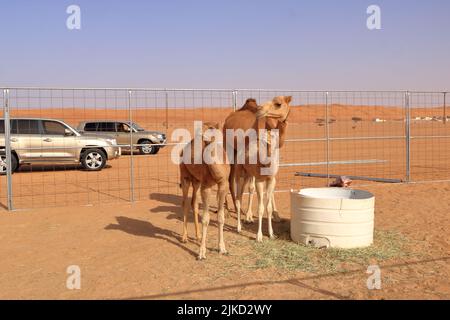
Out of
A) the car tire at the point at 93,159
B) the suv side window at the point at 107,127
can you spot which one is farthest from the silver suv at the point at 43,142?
the suv side window at the point at 107,127

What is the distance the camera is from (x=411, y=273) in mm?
6465

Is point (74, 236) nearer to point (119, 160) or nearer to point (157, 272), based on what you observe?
point (157, 272)

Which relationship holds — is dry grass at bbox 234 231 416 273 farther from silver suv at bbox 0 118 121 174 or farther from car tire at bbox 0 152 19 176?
car tire at bbox 0 152 19 176

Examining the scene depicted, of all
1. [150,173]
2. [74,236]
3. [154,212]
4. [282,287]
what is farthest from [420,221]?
[150,173]

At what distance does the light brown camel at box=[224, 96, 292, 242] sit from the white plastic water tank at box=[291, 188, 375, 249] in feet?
2.50

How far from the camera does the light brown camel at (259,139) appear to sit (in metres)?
7.69

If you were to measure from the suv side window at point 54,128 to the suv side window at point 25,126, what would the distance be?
269 mm

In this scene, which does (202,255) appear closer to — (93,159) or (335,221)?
(335,221)

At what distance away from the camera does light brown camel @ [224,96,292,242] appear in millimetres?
7691

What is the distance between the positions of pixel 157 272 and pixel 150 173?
1198 cm

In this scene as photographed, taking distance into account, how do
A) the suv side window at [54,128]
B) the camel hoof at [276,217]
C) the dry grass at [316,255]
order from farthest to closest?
→ the suv side window at [54,128], the camel hoof at [276,217], the dry grass at [316,255]

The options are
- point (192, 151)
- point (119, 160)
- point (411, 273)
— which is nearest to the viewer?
point (411, 273)

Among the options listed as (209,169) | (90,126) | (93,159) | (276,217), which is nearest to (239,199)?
(276,217)

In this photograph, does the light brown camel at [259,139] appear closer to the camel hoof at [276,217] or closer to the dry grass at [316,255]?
the dry grass at [316,255]
